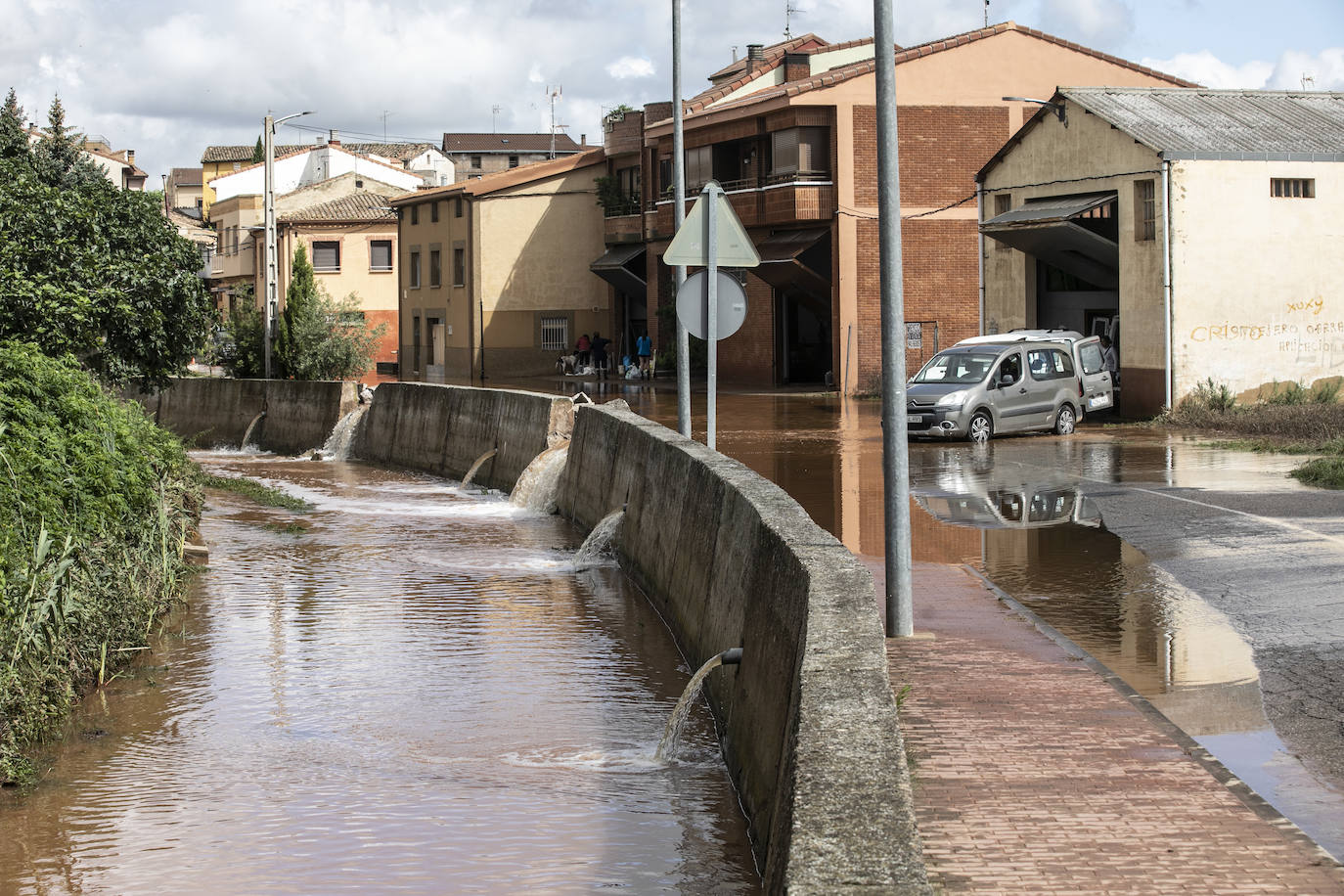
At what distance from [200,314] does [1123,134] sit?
661 inches

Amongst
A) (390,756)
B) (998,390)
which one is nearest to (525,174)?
(998,390)

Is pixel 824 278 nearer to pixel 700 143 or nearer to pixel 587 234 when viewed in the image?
pixel 700 143


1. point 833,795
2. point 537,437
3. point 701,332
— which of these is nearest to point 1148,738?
point 833,795

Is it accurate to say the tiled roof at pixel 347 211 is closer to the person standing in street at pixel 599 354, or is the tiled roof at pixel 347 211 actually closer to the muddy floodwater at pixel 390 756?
the person standing in street at pixel 599 354

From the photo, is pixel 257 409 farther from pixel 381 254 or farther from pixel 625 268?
pixel 381 254

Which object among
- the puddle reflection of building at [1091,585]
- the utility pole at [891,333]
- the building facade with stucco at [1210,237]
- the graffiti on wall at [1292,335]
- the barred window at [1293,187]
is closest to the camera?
the puddle reflection of building at [1091,585]

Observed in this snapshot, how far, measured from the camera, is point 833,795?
176 inches

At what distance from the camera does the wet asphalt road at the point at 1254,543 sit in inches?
328

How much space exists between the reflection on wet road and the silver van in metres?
0.42

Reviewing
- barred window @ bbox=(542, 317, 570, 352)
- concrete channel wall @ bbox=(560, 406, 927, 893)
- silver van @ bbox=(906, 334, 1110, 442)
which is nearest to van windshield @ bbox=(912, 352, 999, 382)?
silver van @ bbox=(906, 334, 1110, 442)

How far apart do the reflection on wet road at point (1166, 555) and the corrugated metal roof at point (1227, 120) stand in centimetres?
575

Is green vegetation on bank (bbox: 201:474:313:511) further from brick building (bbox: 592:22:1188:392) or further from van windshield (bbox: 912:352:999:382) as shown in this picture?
brick building (bbox: 592:22:1188:392)

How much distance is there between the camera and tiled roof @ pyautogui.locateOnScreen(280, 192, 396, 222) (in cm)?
6438

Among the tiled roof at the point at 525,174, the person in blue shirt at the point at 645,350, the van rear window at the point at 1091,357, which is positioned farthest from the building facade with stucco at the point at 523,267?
the van rear window at the point at 1091,357
